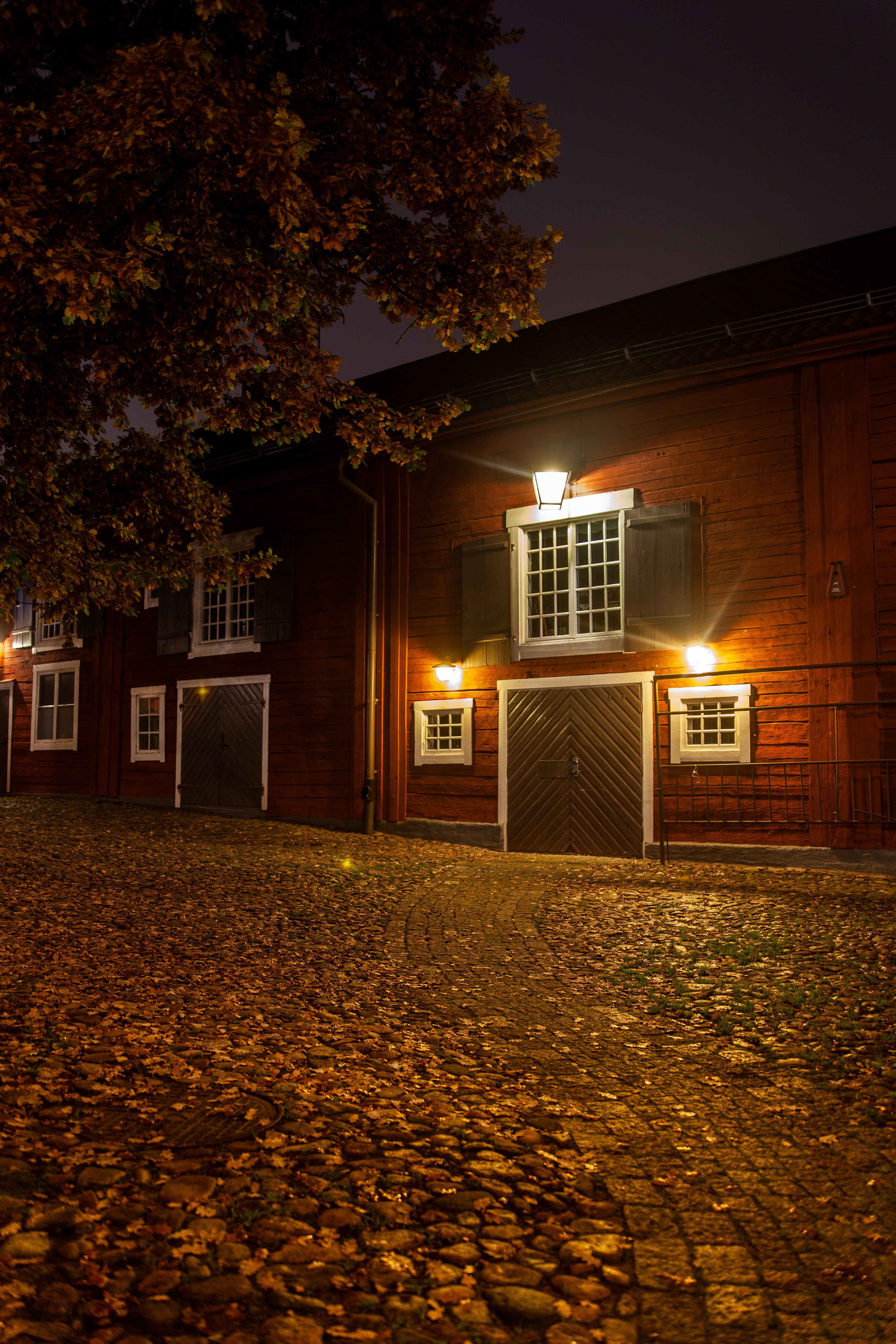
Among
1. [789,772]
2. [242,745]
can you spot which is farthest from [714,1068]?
[242,745]

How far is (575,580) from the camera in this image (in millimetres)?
12875

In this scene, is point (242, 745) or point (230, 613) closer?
point (242, 745)

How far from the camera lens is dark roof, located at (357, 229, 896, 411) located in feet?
37.0

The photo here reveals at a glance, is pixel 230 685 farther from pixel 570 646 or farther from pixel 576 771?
pixel 576 771

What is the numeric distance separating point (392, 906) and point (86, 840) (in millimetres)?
4856

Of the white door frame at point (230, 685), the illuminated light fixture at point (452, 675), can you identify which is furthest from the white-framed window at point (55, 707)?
the illuminated light fixture at point (452, 675)

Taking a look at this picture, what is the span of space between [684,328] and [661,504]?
345 centimetres

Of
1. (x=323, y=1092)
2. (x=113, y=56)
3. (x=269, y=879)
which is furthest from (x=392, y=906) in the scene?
(x=113, y=56)

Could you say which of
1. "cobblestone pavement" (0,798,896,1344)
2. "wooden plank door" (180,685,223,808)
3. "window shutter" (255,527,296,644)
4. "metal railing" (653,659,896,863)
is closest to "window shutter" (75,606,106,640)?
"wooden plank door" (180,685,223,808)

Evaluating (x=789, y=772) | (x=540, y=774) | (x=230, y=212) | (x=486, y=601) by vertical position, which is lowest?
(x=540, y=774)

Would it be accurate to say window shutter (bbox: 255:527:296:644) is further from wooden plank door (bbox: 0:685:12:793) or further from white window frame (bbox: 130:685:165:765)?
wooden plank door (bbox: 0:685:12:793)

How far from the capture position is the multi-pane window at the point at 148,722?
18.1 meters

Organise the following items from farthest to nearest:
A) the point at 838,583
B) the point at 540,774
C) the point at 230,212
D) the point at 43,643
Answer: the point at 43,643 < the point at 540,774 < the point at 838,583 < the point at 230,212

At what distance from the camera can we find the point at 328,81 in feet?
23.6
